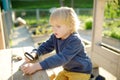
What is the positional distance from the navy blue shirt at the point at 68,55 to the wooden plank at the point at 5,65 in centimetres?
25

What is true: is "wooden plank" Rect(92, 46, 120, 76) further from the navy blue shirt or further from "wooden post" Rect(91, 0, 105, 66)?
the navy blue shirt

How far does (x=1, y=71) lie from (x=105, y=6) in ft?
5.96

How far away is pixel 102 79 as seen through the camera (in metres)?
1.75

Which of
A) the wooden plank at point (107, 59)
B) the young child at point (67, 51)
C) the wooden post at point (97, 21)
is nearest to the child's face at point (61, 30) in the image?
the young child at point (67, 51)

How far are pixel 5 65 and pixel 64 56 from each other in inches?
18.8

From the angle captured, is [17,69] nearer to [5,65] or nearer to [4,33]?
[5,65]

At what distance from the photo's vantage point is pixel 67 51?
5.31 ft

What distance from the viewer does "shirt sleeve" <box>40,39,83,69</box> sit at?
5.07 ft

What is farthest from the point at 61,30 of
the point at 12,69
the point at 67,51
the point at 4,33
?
the point at 4,33

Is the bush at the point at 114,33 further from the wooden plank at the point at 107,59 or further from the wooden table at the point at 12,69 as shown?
the wooden table at the point at 12,69

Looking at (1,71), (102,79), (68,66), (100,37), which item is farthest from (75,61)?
(100,37)

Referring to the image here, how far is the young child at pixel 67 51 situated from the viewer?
155 centimetres

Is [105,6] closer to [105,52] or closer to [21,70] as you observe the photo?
[105,52]

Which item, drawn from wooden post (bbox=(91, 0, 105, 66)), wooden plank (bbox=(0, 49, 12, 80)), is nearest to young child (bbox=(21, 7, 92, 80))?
wooden plank (bbox=(0, 49, 12, 80))
